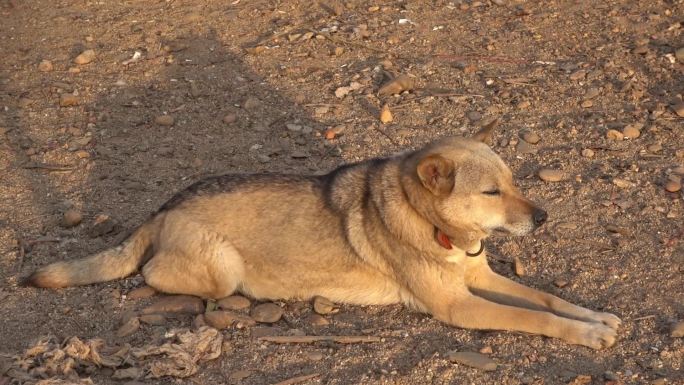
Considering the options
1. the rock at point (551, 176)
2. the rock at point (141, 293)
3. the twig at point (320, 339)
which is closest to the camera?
the twig at point (320, 339)

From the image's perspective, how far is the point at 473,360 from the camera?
19.4 ft

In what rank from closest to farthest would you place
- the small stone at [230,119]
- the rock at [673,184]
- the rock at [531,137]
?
the rock at [673,184] → the rock at [531,137] → the small stone at [230,119]

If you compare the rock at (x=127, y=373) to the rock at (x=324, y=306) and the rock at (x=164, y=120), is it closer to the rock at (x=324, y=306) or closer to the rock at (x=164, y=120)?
the rock at (x=324, y=306)

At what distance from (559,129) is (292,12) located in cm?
438

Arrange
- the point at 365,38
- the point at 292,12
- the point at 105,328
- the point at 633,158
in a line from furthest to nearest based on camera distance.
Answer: the point at 292,12 → the point at 365,38 → the point at 633,158 → the point at 105,328

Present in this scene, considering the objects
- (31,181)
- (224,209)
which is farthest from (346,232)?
(31,181)

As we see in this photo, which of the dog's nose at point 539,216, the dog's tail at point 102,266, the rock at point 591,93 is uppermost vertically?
the dog's nose at point 539,216

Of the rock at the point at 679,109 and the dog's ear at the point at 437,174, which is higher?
the dog's ear at the point at 437,174

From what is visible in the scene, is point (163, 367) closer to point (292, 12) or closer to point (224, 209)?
point (224, 209)

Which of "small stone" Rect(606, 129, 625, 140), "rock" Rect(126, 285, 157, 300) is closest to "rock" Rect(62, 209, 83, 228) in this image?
"rock" Rect(126, 285, 157, 300)

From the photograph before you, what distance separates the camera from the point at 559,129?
8906mm

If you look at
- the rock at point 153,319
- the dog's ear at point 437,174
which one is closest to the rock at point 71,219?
the rock at point 153,319

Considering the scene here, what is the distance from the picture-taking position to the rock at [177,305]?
22.1ft

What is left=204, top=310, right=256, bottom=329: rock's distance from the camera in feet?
21.3
